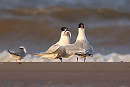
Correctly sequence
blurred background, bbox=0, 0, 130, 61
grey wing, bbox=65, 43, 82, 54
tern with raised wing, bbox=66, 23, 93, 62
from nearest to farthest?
tern with raised wing, bbox=66, 23, 93, 62
grey wing, bbox=65, 43, 82, 54
blurred background, bbox=0, 0, 130, 61

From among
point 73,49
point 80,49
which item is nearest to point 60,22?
point 73,49

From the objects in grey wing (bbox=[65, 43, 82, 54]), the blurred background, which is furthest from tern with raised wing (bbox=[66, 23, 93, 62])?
the blurred background

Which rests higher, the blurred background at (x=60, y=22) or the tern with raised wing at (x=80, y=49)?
the blurred background at (x=60, y=22)

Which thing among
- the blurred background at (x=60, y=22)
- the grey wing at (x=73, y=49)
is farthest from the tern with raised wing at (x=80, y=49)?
the blurred background at (x=60, y=22)

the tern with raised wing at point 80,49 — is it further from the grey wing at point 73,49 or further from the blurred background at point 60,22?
the blurred background at point 60,22

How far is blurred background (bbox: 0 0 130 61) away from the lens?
17531 mm

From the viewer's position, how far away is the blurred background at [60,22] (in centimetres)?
1753

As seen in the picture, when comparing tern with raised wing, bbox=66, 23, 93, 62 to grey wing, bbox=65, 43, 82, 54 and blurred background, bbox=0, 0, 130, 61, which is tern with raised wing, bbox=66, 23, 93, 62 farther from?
blurred background, bbox=0, 0, 130, 61

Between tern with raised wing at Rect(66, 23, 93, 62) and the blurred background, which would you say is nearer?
tern with raised wing at Rect(66, 23, 93, 62)

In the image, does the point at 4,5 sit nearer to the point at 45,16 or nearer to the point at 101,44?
the point at 45,16

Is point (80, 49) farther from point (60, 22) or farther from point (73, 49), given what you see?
point (60, 22)

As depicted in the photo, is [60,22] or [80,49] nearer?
[80,49]

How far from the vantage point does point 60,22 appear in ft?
69.0

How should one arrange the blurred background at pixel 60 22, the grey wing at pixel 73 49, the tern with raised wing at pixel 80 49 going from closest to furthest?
1. the tern with raised wing at pixel 80 49
2. the grey wing at pixel 73 49
3. the blurred background at pixel 60 22
